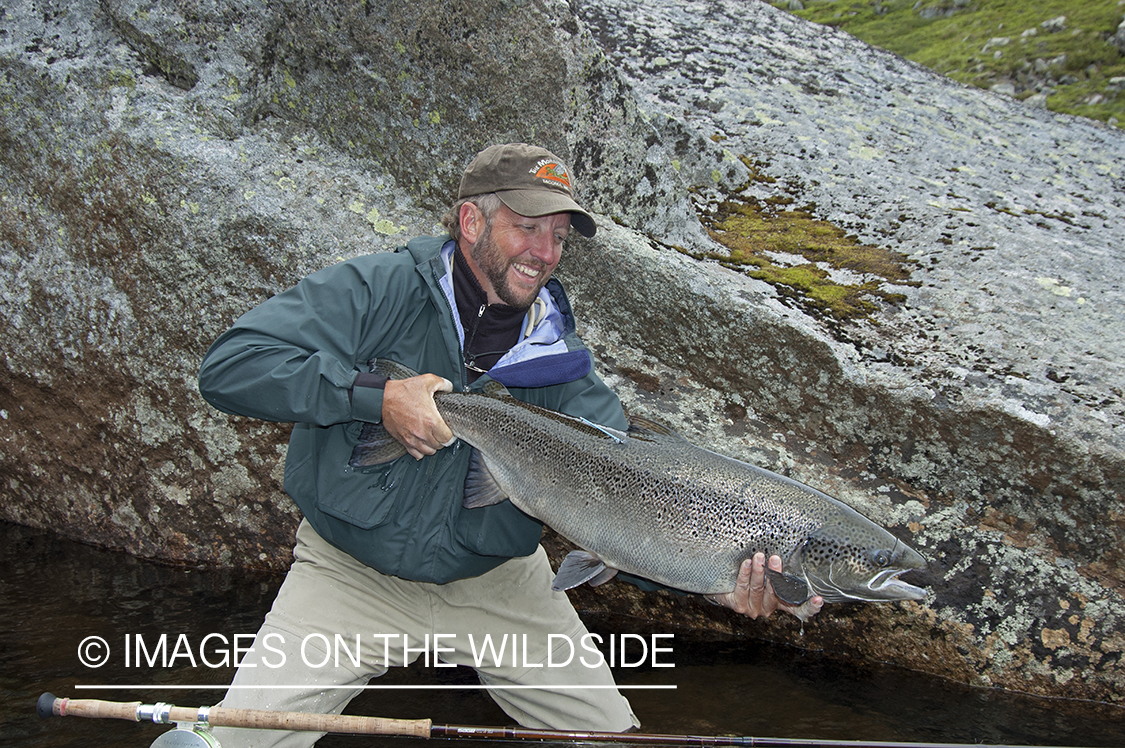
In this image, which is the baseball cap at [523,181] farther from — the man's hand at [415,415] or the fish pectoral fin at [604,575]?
the fish pectoral fin at [604,575]

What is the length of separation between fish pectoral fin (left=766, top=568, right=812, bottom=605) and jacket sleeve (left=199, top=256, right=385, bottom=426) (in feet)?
6.80

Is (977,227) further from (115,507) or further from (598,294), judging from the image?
(115,507)

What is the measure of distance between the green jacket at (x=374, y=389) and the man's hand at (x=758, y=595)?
3.98 ft

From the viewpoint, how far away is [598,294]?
6.34m

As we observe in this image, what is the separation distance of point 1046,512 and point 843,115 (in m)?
6.03

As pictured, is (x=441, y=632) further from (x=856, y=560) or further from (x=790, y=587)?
(x=856, y=560)

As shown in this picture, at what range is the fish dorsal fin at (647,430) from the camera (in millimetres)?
4273

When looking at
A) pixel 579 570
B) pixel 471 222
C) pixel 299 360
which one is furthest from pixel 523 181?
pixel 579 570

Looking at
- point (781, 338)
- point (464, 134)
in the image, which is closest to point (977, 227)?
point (781, 338)

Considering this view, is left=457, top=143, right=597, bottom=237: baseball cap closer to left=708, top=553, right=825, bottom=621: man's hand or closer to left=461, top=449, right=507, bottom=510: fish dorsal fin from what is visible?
left=461, top=449, right=507, bottom=510: fish dorsal fin

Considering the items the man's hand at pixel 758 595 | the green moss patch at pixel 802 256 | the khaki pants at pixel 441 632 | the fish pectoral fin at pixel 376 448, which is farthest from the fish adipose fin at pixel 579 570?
the green moss patch at pixel 802 256

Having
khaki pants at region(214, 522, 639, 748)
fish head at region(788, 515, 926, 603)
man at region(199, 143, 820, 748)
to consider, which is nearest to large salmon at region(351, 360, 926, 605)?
fish head at region(788, 515, 926, 603)

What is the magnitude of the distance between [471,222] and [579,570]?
6.66ft

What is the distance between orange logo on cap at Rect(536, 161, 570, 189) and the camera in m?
4.66
